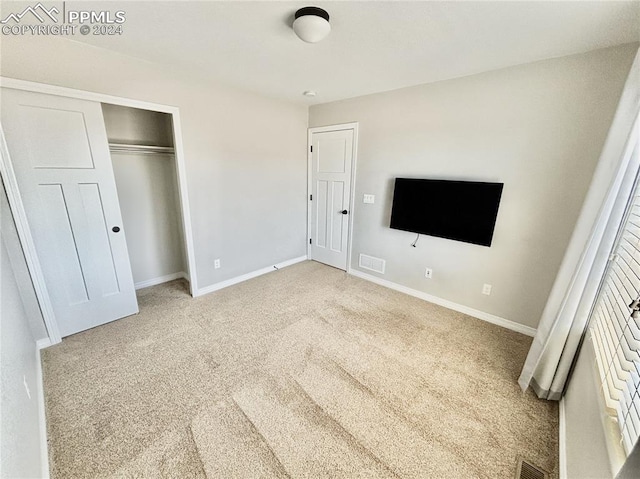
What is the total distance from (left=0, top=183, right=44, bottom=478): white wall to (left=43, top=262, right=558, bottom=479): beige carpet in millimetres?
195

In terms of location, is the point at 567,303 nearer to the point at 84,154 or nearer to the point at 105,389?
the point at 105,389

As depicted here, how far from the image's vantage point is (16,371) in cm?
130

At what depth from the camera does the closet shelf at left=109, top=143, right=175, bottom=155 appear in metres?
2.77

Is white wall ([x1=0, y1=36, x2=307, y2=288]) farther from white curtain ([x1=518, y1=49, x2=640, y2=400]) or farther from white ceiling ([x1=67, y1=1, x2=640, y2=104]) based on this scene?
white curtain ([x1=518, y1=49, x2=640, y2=400])

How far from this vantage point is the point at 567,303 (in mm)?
1599

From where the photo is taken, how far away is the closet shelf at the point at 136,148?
277 cm

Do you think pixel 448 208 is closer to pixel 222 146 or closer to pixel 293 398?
pixel 293 398

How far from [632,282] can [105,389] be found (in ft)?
10.4

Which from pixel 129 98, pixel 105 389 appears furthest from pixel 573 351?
pixel 129 98

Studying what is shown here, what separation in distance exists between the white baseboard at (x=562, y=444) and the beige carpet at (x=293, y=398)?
4cm

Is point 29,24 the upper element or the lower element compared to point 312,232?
upper

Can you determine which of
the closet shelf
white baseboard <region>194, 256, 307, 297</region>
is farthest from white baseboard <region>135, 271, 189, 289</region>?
the closet shelf

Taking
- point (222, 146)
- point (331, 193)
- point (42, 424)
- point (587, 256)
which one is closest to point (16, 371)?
point (42, 424)

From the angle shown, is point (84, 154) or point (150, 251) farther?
point (150, 251)
